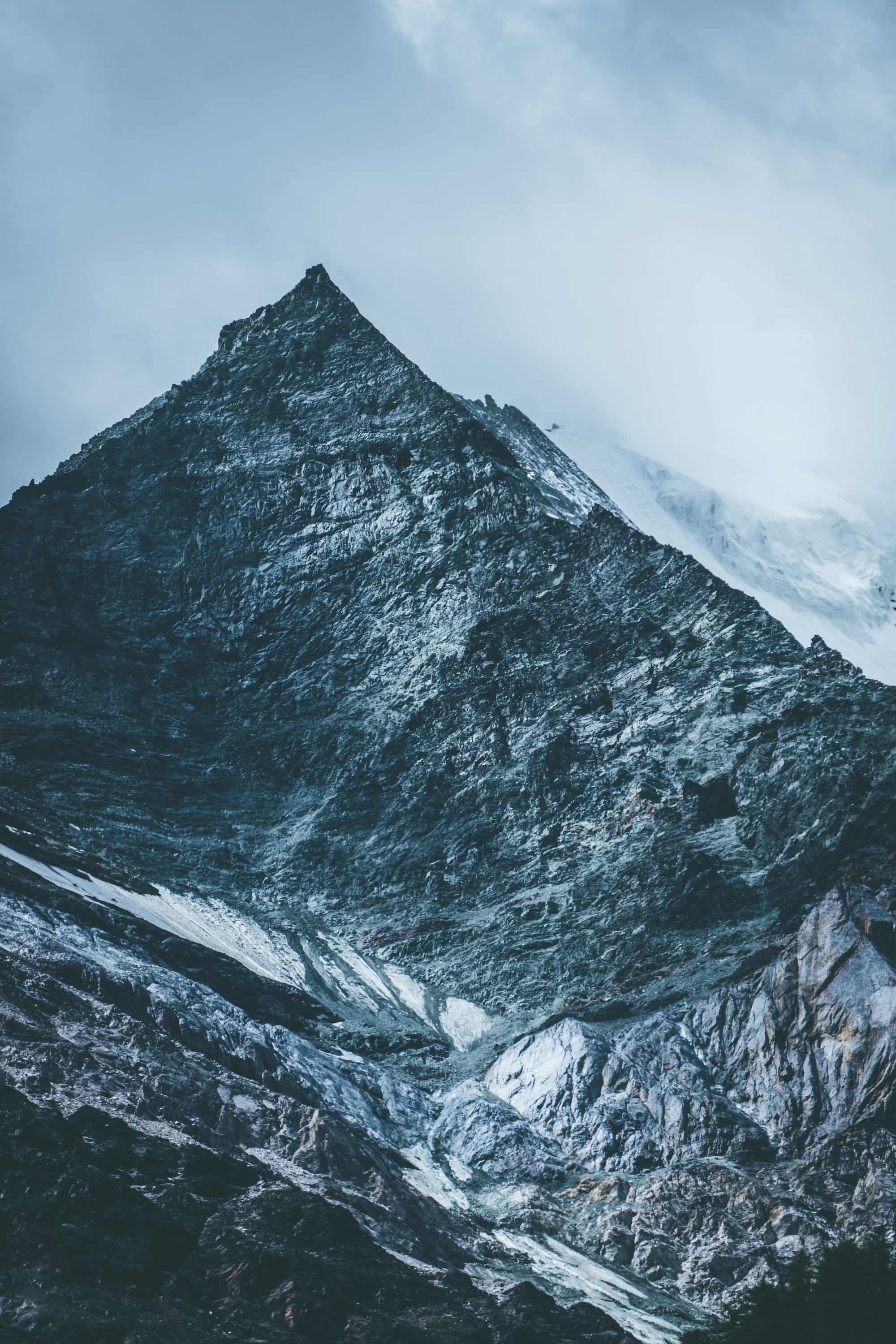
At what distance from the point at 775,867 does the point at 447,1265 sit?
5314 cm

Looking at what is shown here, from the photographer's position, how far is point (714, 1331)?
55812 millimetres

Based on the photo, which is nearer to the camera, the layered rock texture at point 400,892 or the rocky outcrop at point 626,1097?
the layered rock texture at point 400,892

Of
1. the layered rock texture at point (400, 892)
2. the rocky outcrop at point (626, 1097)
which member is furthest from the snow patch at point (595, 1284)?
the rocky outcrop at point (626, 1097)

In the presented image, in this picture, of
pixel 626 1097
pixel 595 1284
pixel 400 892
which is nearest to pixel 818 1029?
pixel 626 1097

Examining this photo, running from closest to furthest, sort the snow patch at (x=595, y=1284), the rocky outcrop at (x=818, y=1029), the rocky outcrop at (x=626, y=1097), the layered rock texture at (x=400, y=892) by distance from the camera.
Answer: the layered rock texture at (x=400, y=892) < the snow patch at (x=595, y=1284) < the rocky outcrop at (x=818, y=1029) < the rocky outcrop at (x=626, y=1097)

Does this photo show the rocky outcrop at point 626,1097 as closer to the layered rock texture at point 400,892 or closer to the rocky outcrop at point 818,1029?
the layered rock texture at point 400,892

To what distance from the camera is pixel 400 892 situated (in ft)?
413

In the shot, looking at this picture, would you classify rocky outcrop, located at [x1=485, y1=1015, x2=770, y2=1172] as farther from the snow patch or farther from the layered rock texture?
the snow patch

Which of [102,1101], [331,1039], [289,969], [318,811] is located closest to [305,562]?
[318,811]

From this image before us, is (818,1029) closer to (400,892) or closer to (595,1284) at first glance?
(595,1284)

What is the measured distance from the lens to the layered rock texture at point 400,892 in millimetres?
64312

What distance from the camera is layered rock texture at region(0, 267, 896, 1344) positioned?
2532 inches

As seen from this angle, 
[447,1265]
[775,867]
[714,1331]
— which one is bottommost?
[447,1265]

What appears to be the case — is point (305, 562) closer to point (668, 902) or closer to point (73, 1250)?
point (668, 902)
